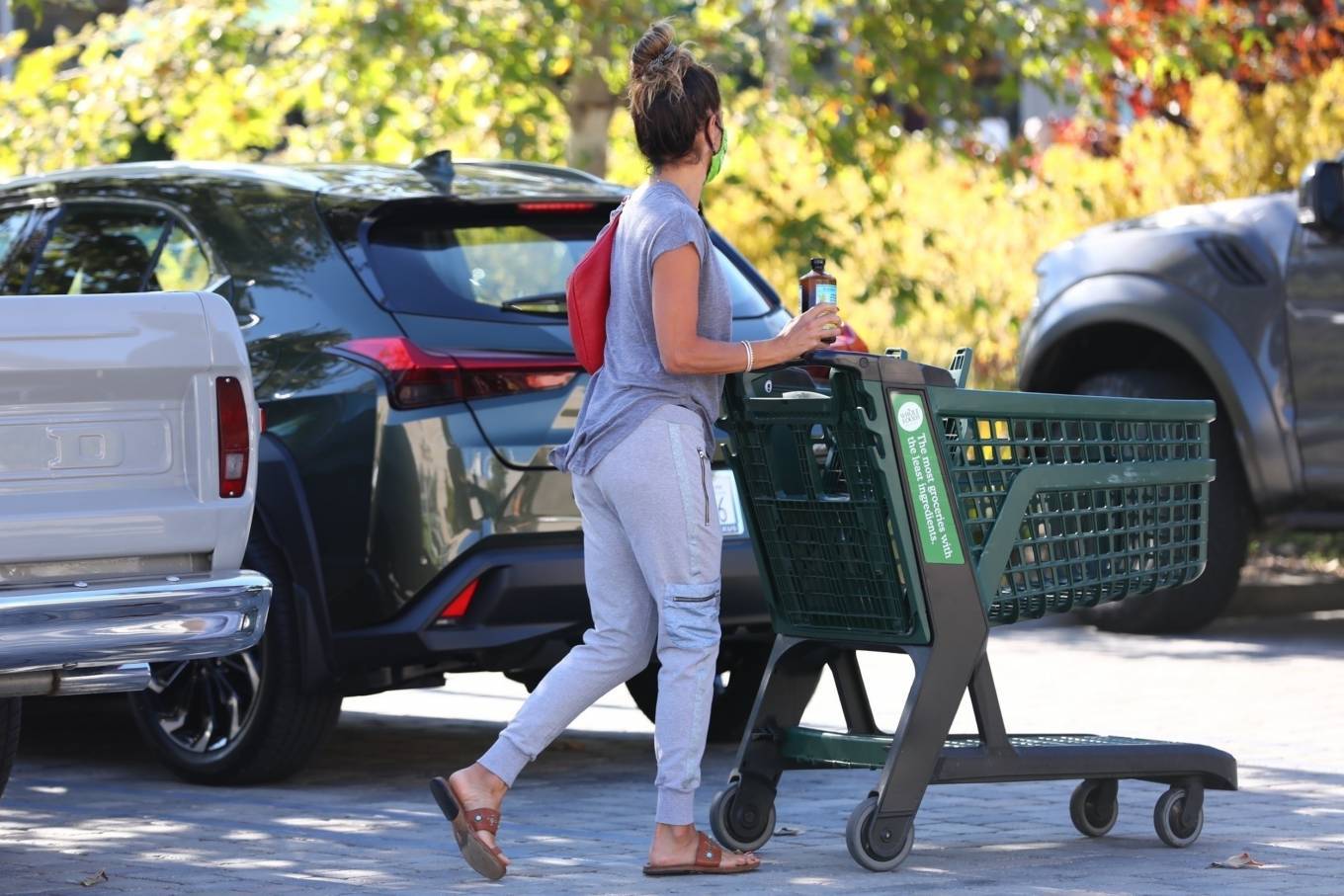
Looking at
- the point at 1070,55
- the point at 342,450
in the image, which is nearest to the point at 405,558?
the point at 342,450

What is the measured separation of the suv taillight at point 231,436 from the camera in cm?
523

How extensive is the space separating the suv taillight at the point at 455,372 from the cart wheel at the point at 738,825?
1314 millimetres

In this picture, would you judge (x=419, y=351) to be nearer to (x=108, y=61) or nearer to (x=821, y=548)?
(x=821, y=548)

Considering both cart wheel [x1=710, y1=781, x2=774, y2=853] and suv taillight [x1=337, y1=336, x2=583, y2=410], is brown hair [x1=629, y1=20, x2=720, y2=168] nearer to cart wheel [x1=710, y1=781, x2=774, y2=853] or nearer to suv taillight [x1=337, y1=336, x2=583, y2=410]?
suv taillight [x1=337, y1=336, x2=583, y2=410]

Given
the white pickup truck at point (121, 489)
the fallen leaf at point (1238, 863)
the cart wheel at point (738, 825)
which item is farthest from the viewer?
the cart wheel at point (738, 825)

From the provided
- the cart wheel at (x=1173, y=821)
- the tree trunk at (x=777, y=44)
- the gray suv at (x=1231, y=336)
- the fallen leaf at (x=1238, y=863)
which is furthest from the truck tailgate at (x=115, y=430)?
the tree trunk at (x=777, y=44)

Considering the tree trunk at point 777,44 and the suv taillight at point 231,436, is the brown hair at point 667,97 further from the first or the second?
the tree trunk at point 777,44

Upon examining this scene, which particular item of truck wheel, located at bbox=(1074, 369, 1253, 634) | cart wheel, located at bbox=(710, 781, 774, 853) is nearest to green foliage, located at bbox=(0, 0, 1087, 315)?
truck wheel, located at bbox=(1074, 369, 1253, 634)

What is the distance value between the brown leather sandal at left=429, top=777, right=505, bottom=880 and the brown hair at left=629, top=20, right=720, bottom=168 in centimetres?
145

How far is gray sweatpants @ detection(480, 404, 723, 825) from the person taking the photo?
5.02m

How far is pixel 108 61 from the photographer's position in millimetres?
12852

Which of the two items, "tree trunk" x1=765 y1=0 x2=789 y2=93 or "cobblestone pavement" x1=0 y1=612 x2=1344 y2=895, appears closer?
"cobblestone pavement" x1=0 y1=612 x2=1344 y2=895

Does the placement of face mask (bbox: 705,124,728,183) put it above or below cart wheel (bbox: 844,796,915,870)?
above

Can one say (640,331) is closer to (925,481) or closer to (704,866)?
(925,481)
